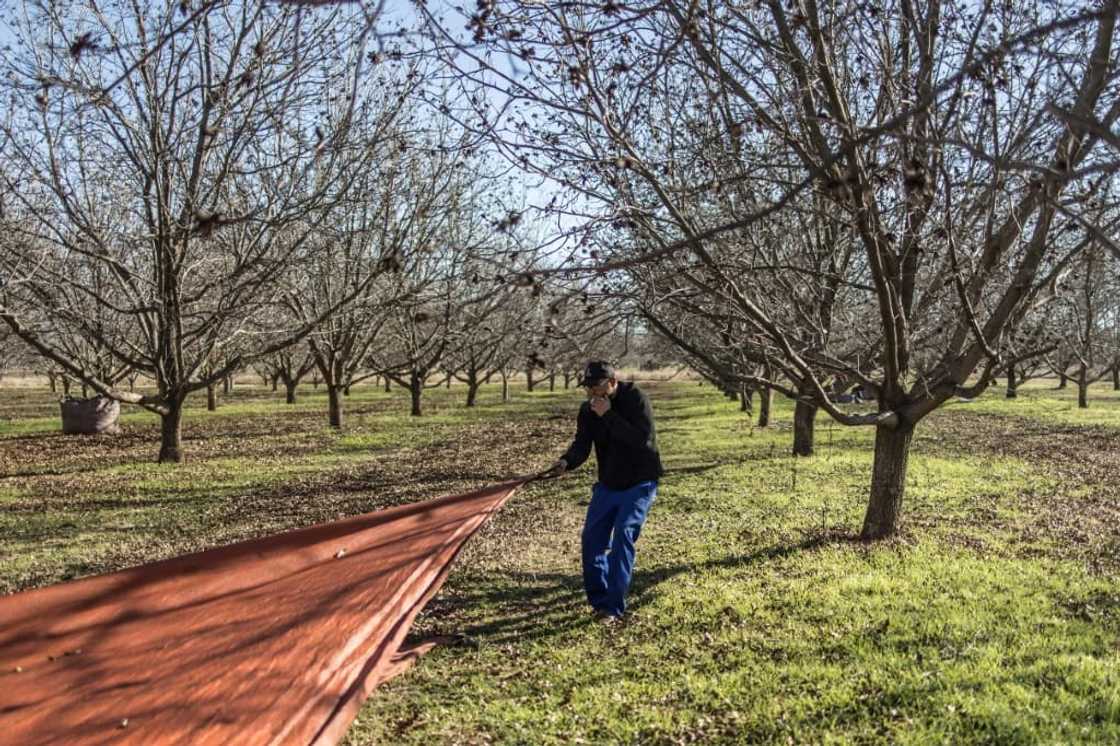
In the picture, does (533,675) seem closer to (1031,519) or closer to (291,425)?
(1031,519)

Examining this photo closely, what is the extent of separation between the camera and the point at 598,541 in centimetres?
605

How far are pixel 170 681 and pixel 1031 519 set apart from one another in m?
8.93

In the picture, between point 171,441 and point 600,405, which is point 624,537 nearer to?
point 600,405

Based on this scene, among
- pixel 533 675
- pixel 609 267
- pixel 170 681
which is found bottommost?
pixel 533 675

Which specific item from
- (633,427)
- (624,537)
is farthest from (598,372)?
(624,537)

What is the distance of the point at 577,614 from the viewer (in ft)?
20.6

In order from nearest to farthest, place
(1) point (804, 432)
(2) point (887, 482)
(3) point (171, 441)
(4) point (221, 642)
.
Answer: (4) point (221, 642) < (2) point (887, 482) < (1) point (804, 432) < (3) point (171, 441)

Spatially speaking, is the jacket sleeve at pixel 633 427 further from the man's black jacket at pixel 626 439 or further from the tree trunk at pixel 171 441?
the tree trunk at pixel 171 441

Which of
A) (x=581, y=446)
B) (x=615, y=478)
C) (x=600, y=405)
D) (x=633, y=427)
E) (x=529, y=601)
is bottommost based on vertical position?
(x=529, y=601)

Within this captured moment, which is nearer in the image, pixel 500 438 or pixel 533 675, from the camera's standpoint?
pixel 533 675

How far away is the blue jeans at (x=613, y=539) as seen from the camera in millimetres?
5887

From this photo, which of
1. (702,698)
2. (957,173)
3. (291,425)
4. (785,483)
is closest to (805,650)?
(702,698)

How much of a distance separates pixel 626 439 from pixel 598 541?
0.81 meters

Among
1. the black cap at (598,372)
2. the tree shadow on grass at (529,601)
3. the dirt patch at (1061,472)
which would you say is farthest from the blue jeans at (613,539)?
the dirt patch at (1061,472)
